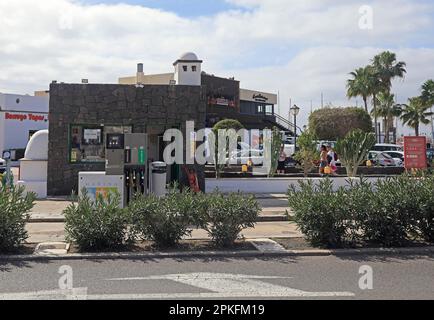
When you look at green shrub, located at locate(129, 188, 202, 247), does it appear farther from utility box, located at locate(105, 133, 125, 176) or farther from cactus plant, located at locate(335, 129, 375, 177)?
cactus plant, located at locate(335, 129, 375, 177)

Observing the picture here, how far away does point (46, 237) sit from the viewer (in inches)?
406

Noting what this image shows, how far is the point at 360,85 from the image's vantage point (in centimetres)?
5303

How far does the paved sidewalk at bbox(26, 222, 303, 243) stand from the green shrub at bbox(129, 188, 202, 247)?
4.23 feet

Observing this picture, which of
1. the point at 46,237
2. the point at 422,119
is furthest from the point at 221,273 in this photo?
the point at 422,119

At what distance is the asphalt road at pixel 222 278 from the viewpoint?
6117 mm

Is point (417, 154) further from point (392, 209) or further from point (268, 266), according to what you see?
point (268, 266)

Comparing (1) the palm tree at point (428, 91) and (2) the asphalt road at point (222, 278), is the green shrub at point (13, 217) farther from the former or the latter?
(1) the palm tree at point (428, 91)

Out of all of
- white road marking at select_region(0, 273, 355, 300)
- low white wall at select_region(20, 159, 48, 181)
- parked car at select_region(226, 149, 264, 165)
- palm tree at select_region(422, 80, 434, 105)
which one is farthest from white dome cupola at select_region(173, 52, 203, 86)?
palm tree at select_region(422, 80, 434, 105)

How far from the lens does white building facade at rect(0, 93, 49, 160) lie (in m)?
35.2

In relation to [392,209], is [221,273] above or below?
below
